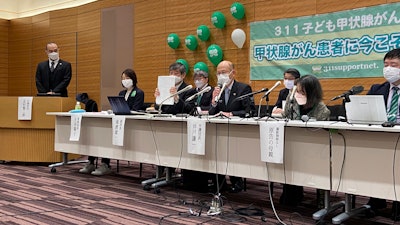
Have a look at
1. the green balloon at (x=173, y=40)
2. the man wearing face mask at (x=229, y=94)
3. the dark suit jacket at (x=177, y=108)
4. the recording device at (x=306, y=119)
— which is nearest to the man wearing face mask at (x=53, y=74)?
the green balloon at (x=173, y=40)

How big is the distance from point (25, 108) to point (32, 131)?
320mm

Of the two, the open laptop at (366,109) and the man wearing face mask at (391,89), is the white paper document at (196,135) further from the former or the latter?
the man wearing face mask at (391,89)

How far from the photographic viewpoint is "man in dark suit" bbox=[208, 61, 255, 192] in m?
4.21

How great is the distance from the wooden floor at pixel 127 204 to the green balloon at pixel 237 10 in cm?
275

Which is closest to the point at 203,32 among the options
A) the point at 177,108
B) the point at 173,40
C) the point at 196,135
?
the point at 173,40

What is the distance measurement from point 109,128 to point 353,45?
310 centimetres

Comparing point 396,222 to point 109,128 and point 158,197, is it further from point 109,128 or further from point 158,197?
point 109,128

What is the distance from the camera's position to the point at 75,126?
4.94 meters

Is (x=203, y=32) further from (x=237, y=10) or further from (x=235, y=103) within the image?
(x=235, y=103)

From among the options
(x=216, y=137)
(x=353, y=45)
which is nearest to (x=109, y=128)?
(x=216, y=137)

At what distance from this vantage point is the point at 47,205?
3646 mm

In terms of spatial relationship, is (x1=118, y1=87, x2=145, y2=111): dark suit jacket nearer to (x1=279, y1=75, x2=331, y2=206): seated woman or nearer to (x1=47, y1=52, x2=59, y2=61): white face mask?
(x1=47, y1=52, x2=59, y2=61): white face mask

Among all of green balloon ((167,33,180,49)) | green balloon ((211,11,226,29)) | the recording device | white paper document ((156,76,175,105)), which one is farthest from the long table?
green balloon ((167,33,180,49))

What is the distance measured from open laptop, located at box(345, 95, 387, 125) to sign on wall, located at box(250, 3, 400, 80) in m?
2.54
